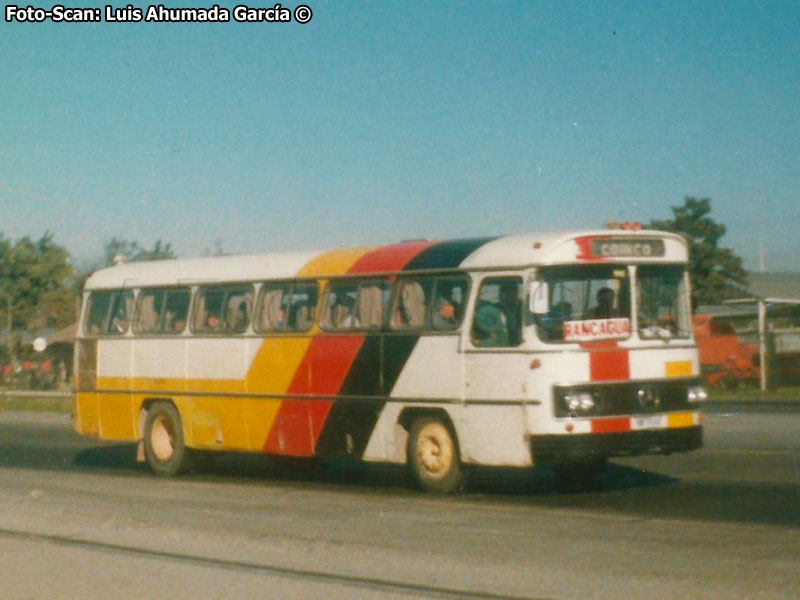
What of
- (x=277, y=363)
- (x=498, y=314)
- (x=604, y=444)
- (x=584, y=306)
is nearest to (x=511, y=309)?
(x=498, y=314)

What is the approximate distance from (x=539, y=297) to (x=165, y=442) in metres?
6.82

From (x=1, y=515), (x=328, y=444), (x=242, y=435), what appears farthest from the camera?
(x=242, y=435)

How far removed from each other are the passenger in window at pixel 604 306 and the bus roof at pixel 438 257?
32cm

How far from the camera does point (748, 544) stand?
9.93 m

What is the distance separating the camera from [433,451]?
14.2m

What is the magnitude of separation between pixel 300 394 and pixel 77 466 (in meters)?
5.16

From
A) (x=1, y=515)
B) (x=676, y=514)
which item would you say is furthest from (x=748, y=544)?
(x=1, y=515)

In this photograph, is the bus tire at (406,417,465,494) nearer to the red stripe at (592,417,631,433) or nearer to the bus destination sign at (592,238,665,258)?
the red stripe at (592,417,631,433)

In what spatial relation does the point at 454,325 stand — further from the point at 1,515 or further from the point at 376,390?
the point at 1,515

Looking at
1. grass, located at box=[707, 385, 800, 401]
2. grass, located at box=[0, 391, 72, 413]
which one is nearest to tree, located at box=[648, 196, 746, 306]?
grass, located at box=[707, 385, 800, 401]

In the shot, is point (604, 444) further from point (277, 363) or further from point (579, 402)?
point (277, 363)

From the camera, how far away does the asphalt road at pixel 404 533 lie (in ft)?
27.8

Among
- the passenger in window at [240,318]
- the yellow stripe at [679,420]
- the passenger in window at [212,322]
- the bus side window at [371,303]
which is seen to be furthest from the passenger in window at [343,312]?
the yellow stripe at [679,420]

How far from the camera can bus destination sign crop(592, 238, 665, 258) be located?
1341 centimetres
